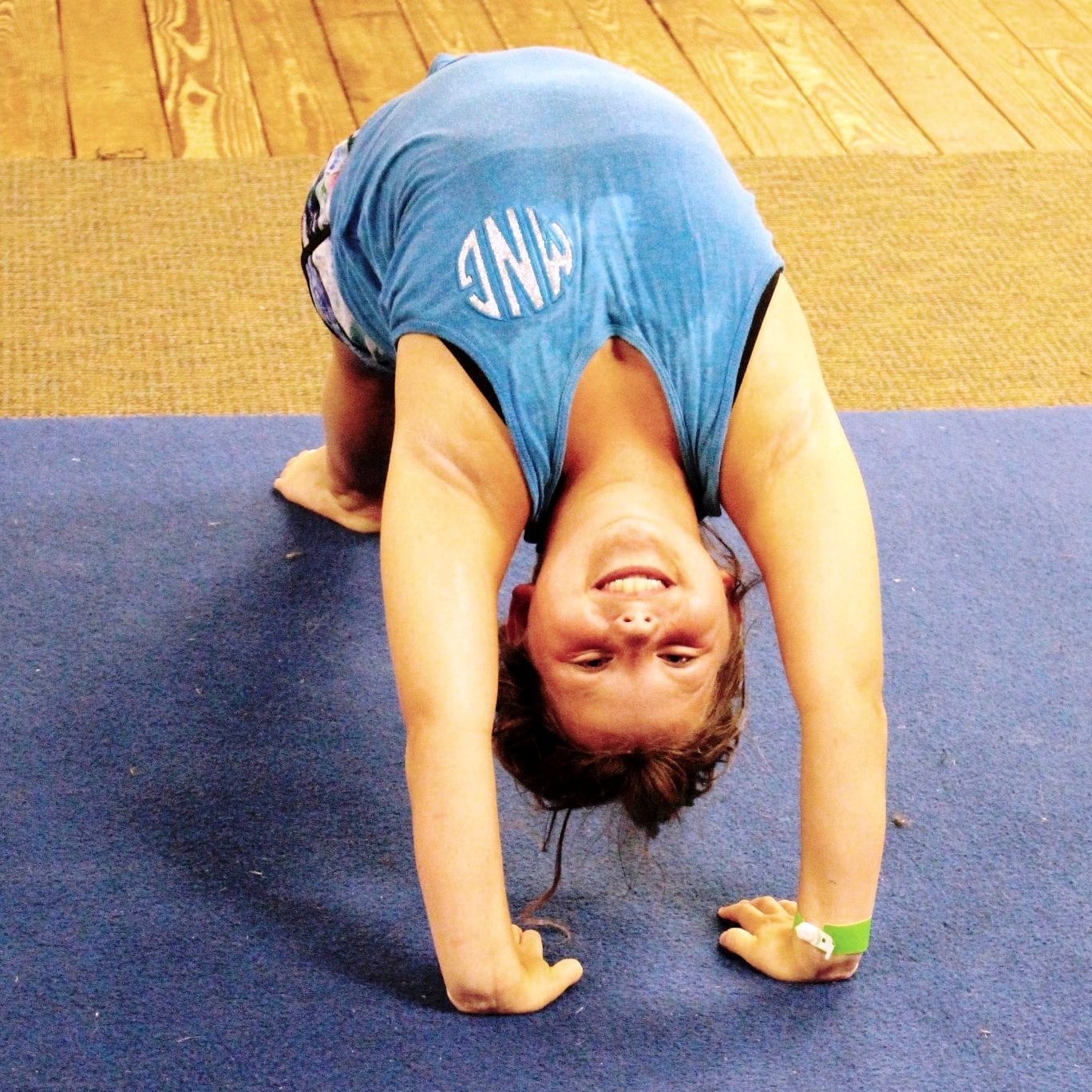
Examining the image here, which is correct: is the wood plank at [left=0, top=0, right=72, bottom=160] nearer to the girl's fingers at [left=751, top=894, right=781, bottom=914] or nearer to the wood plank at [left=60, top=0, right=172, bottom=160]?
the wood plank at [left=60, top=0, right=172, bottom=160]

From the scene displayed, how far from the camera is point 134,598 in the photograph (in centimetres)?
166

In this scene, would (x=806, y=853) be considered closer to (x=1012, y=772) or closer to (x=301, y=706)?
(x=1012, y=772)

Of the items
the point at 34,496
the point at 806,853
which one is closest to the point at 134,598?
the point at 34,496

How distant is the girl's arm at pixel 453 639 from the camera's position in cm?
117

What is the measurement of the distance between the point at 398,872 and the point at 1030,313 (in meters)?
1.34

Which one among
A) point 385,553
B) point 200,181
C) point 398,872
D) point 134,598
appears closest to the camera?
point 385,553

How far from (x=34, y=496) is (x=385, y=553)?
753 millimetres

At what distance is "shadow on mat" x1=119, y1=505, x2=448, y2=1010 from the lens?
135 centimetres

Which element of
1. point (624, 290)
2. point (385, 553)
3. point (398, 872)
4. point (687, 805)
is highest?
point (624, 290)

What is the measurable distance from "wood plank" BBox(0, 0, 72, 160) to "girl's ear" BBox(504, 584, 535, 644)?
156 cm

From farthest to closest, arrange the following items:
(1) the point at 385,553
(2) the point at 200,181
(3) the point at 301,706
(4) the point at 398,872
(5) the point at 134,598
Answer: (2) the point at 200,181 < (5) the point at 134,598 < (3) the point at 301,706 < (4) the point at 398,872 < (1) the point at 385,553

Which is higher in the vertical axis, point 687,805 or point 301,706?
point 687,805

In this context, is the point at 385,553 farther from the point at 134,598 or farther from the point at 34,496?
the point at 34,496

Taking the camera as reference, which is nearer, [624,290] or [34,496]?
[624,290]
